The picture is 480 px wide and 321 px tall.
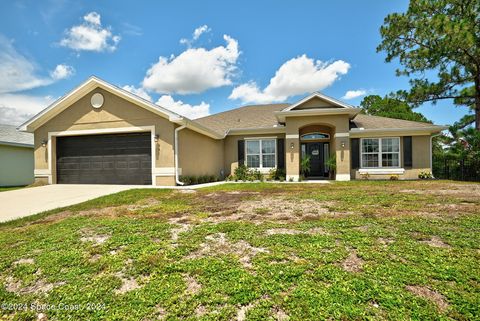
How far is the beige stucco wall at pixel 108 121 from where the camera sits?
10566mm

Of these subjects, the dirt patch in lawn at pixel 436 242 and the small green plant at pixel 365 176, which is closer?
the dirt patch in lawn at pixel 436 242

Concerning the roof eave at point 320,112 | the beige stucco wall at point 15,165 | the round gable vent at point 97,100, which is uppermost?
the round gable vent at point 97,100

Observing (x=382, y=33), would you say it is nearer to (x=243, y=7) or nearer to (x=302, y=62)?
(x=302, y=62)

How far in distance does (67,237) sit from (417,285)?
494 cm

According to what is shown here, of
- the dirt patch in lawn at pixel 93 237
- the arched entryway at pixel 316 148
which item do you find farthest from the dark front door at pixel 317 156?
the dirt patch in lawn at pixel 93 237

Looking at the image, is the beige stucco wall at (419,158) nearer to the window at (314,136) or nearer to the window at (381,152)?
the window at (381,152)

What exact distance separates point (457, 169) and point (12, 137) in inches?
1101

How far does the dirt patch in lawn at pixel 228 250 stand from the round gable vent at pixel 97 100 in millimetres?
10802

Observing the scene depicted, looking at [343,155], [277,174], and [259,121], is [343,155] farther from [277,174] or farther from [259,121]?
[259,121]

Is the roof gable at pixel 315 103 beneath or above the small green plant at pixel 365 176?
above

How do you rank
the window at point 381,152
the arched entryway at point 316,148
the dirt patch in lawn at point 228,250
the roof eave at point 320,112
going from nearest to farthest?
the dirt patch in lawn at point 228,250
the roof eave at point 320,112
the window at point 381,152
the arched entryway at point 316,148

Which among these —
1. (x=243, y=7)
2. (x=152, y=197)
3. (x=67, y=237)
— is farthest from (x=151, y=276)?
(x=243, y=7)

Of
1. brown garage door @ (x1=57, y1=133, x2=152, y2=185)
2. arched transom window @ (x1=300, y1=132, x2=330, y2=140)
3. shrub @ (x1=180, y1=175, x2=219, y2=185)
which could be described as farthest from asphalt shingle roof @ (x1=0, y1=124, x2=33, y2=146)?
arched transom window @ (x1=300, y1=132, x2=330, y2=140)

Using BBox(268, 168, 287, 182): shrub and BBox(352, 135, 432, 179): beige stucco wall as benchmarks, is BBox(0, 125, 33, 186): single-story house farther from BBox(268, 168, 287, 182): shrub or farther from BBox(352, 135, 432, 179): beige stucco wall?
BBox(352, 135, 432, 179): beige stucco wall
